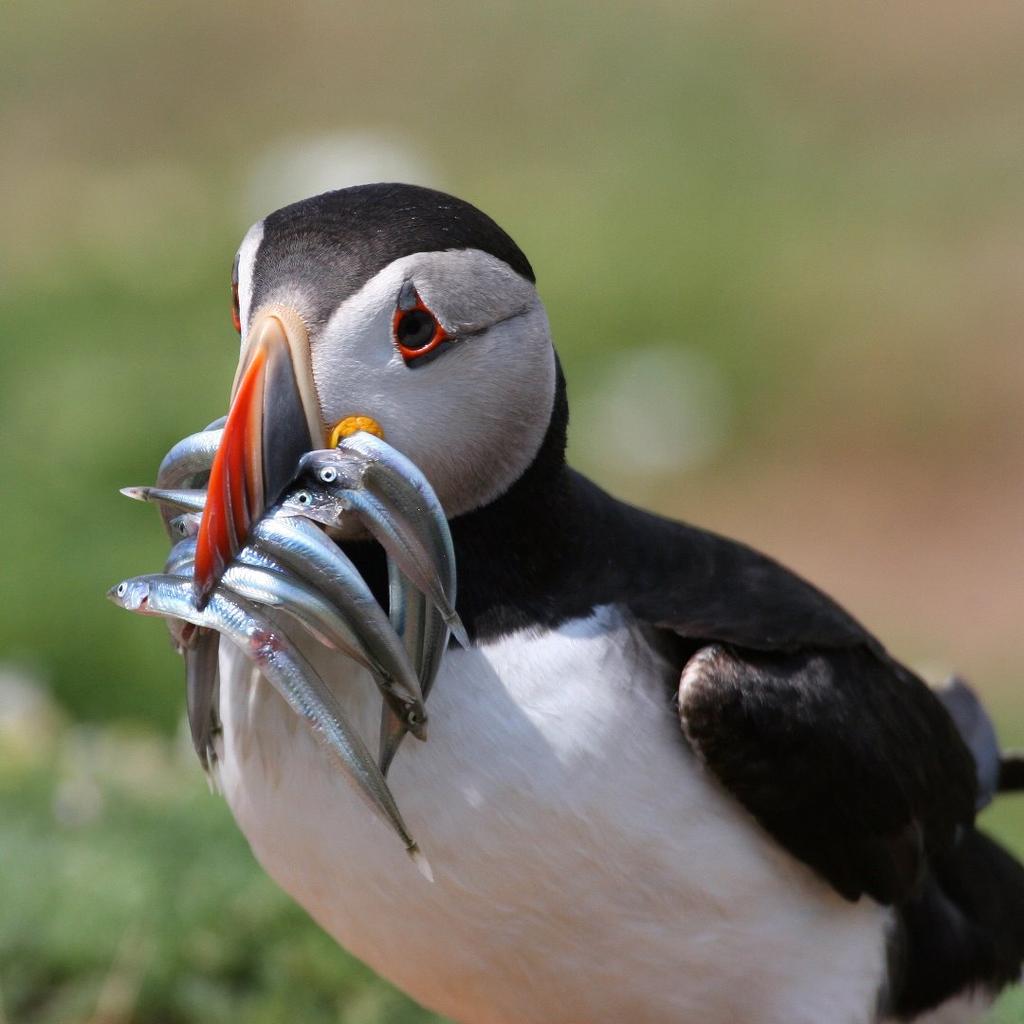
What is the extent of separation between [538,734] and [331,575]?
1.69ft

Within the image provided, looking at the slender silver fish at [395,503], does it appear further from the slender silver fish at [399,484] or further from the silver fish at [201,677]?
the silver fish at [201,677]

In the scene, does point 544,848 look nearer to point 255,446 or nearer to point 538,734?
point 538,734

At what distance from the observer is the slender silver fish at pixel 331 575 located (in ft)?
8.85

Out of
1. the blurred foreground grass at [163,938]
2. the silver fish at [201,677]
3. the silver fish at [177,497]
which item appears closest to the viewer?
the silver fish at [177,497]

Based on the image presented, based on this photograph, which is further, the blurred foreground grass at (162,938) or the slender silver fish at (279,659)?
the blurred foreground grass at (162,938)

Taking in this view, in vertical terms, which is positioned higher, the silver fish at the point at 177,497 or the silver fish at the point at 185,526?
the silver fish at the point at 177,497

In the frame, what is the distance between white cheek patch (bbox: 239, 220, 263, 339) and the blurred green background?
182 centimetres

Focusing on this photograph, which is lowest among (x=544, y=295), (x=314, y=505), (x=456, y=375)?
(x=544, y=295)

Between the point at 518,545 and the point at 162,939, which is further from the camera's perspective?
the point at 162,939

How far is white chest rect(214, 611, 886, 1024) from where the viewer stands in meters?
3.04

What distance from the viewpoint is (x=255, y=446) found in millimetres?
2688

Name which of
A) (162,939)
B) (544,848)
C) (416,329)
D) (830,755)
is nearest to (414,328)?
(416,329)

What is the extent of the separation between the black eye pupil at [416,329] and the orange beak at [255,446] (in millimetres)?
180

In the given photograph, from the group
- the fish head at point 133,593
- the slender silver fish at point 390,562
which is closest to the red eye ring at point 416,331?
the slender silver fish at point 390,562
